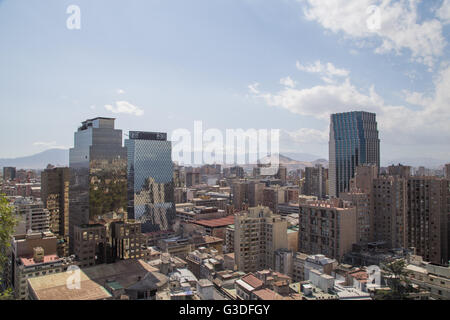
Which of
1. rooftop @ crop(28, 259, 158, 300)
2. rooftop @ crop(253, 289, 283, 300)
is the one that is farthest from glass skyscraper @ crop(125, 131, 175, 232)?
rooftop @ crop(253, 289, 283, 300)

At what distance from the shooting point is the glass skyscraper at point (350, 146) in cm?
2058

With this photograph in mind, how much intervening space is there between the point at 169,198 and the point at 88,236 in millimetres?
9640

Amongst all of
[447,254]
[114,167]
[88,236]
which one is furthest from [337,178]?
[88,236]

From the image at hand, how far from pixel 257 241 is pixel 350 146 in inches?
591

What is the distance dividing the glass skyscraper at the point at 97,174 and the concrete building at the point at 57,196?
0.24 meters

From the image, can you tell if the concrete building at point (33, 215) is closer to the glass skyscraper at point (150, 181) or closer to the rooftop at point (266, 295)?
the glass skyscraper at point (150, 181)

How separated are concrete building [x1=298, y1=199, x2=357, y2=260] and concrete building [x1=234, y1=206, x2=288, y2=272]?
1149mm

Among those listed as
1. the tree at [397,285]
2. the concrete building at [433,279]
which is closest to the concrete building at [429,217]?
the concrete building at [433,279]

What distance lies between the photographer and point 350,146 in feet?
69.3

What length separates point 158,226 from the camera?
17.4 metres

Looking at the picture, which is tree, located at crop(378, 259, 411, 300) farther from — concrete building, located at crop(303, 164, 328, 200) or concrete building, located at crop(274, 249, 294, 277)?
concrete building, located at crop(303, 164, 328, 200)

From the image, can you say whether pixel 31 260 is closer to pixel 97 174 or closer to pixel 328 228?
pixel 97 174
